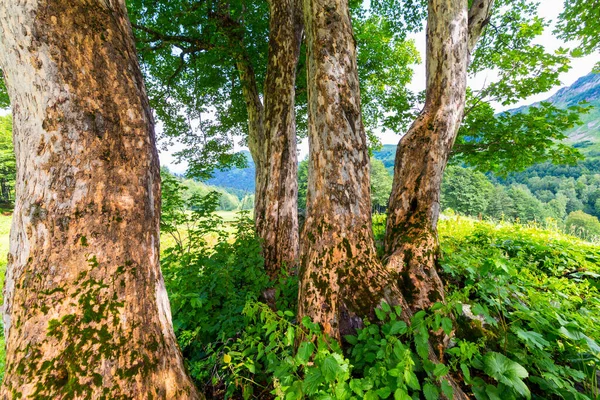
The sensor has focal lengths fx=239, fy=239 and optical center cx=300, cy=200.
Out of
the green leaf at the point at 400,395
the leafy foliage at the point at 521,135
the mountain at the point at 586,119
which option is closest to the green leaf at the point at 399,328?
the green leaf at the point at 400,395

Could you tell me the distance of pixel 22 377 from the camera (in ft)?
3.77

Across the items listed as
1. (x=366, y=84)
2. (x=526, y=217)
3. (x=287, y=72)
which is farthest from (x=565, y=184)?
(x=287, y=72)

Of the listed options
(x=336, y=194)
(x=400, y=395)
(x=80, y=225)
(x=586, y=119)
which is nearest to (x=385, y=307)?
(x=400, y=395)

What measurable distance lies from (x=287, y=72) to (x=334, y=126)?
2.83m

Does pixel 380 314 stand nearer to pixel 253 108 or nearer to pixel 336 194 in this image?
pixel 336 194

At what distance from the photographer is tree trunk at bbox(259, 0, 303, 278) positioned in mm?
4547

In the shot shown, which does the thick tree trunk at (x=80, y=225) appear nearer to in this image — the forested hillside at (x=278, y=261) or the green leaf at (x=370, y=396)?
the forested hillside at (x=278, y=261)

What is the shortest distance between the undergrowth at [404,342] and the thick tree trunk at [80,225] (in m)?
0.67

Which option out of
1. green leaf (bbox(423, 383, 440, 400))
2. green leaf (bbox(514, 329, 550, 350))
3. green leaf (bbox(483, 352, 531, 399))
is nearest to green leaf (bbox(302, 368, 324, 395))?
green leaf (bbox(423, 383, 440, 400))

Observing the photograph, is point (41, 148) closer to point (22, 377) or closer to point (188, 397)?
point (22, 377)

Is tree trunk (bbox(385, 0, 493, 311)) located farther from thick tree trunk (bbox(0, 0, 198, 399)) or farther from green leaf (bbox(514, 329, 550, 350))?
thick tree trunk (bbox(0, 0, 198, 399))

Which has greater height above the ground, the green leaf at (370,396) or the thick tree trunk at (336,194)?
the thick tree trunk at (336,194)

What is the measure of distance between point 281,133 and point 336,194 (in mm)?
2734

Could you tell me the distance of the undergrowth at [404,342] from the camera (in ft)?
4.78
